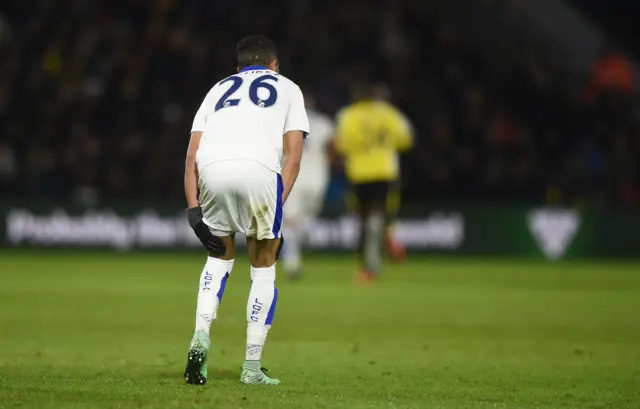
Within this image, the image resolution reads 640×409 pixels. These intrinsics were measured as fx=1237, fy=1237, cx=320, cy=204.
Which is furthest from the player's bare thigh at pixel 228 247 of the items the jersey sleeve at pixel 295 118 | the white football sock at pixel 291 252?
the white football sock at pixel 291 252

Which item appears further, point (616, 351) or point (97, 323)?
point (97, 323)

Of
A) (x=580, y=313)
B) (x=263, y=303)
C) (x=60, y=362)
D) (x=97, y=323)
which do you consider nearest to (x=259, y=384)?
(x=263, y=303)

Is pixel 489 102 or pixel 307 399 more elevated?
pixel 489 102

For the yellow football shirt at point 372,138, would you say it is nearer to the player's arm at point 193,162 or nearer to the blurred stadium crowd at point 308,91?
the blurred stadium crowd at point 308,91

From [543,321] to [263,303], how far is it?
5327mm

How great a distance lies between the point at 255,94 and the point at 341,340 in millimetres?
3426

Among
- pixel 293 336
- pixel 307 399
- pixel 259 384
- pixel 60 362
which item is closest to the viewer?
pixel 307 399

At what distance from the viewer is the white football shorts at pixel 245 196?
23.6 ft

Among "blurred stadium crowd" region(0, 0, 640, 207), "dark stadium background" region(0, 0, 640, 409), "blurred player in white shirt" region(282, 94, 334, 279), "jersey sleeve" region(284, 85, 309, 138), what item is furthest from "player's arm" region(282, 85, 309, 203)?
"blurred stadium crowd" region(0, 0, 640, 207)

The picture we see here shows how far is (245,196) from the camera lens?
720 centimetres

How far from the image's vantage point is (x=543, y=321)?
12.0 m

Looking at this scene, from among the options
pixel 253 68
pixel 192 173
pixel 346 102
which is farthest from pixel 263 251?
pixel 346 102

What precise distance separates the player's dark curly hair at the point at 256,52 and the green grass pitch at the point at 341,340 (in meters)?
1.94

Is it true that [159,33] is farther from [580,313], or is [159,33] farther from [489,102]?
[580,313]
